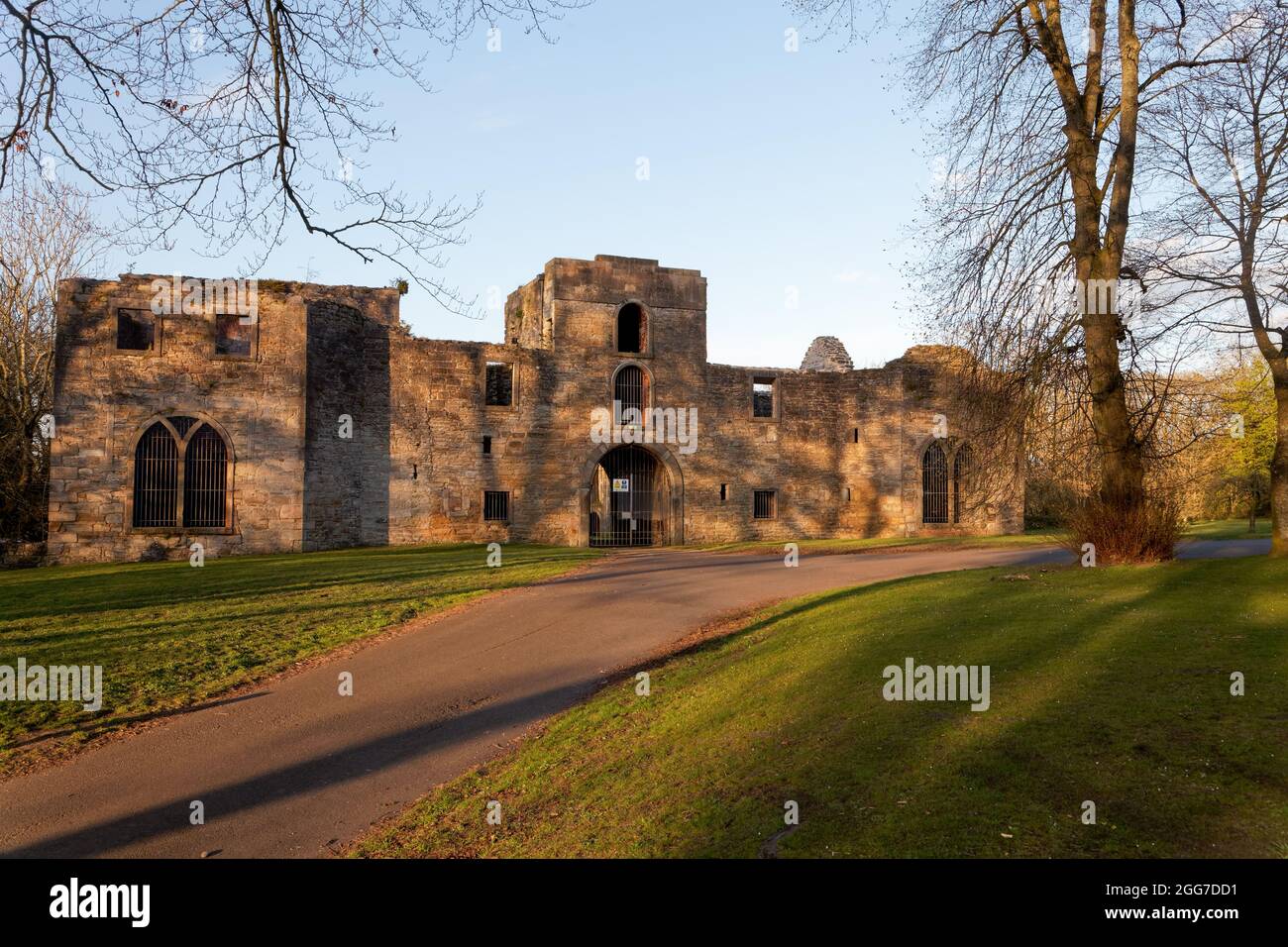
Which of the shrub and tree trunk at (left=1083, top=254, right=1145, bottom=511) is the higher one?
tree trunk at (left=1083, top=254, right=1145, bottom=511)

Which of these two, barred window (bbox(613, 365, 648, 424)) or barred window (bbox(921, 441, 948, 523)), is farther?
barred window (bbox(921, 441, 948, 523))

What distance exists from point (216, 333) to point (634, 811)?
2519 cm

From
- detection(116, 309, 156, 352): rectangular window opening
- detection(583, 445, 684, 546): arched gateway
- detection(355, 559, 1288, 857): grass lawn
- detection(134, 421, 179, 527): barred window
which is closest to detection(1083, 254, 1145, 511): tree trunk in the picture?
detection(355, 559, 1288, 857): grass lawn

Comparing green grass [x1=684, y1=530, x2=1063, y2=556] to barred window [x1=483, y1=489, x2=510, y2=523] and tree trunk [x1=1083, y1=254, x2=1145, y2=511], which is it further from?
tree trunk [x1=1083, y1=254, x2=1145, y2=511]

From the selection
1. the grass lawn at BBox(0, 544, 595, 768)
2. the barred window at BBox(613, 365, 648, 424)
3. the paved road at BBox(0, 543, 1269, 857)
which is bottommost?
the paved road at BBox(0, 543, 1269, 857)

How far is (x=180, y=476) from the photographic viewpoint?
2633 centimetres

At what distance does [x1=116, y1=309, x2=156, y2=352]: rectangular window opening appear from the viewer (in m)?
26.2

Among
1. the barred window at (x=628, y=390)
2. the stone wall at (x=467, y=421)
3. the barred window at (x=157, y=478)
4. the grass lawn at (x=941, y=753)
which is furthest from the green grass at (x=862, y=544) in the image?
the grass lawn at (x=941, y=753)

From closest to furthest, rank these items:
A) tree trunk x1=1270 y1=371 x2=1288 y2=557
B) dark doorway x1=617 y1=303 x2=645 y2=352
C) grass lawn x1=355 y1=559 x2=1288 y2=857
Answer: grass lawn x1=355 y1=559 x2=1288 y2=857 < tree trunk x1=1270 y1=371 x2=1288 y2=557 < dark doorway x1=617 y1=303 x2=645 y2=352

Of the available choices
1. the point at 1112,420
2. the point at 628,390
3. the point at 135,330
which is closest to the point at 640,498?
the point at 628,390

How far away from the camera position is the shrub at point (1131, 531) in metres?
13.6

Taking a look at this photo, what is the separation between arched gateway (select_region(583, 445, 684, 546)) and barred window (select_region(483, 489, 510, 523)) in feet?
11.5

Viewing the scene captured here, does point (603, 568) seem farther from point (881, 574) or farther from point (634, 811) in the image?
point (634, 811)

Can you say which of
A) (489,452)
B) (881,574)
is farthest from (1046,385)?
(489,452)
